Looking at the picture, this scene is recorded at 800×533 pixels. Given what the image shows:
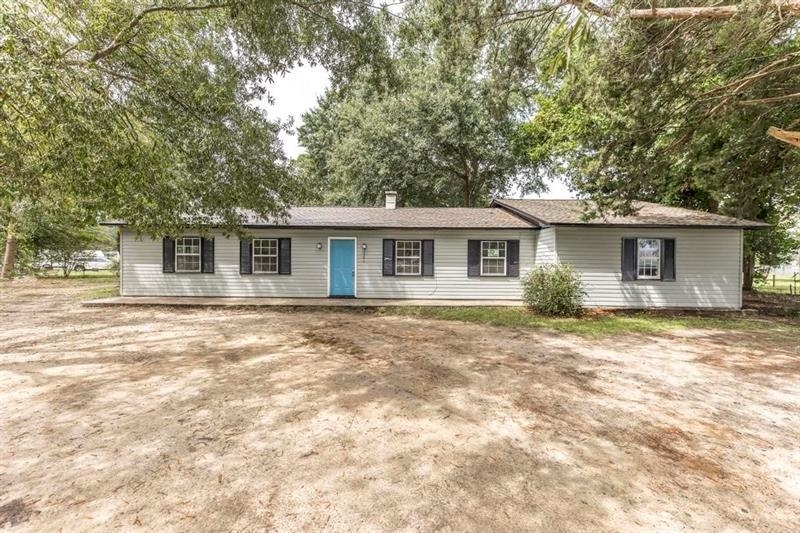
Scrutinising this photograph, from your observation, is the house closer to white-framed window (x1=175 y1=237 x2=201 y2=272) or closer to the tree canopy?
white-framed window (x1=175 y1=237 x2=201 y2=272)

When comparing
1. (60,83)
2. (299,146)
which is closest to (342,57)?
(60,83)

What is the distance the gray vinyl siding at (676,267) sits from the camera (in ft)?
36.4

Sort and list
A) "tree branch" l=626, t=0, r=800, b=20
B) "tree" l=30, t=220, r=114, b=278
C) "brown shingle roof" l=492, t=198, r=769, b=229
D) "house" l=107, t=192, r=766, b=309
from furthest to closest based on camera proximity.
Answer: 1. "tree" l=30, t=220, r=114, b=278
2. "house" l=107, t=192, r=766, b=309
3. "brown shingle roof" l=492, t=198, r=769, b=229
4. "tree branch" l=626, t=0, r=800, b=20

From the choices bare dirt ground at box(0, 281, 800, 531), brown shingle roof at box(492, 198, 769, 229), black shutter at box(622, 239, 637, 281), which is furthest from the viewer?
black shutter at box(622, 239, 637, 281)

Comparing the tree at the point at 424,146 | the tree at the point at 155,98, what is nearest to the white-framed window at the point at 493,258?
the tree at the point at 424,146

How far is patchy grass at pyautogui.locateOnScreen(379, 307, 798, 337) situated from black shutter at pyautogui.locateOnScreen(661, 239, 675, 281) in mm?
1278

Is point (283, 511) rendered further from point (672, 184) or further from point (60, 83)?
point (672, 184)

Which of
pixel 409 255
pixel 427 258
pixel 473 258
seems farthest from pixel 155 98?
pixel 473 258

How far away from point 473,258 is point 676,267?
608 cm

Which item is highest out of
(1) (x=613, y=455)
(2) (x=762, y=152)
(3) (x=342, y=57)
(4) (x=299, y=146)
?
(4) (x=299, y=146)

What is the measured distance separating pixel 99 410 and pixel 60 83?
3.42 metres

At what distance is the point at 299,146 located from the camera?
83.0ft

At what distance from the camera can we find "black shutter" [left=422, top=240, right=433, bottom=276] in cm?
1234

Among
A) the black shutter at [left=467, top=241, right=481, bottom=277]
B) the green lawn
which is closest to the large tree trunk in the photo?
the black shutter at [left=467, top=241, right=481, bottom=277]
